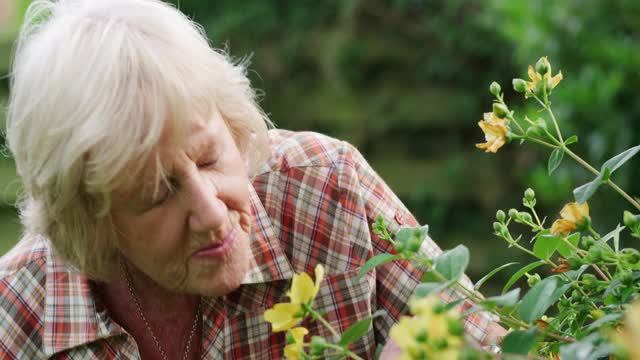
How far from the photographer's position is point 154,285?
5.95ft

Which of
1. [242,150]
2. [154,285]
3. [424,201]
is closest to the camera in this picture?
[242,150]

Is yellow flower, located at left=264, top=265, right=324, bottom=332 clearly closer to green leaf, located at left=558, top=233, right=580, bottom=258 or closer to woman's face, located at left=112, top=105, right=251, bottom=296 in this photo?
green leaf, located at left=558, top=233, right=580, bottom=258

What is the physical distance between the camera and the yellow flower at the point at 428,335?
71 cm

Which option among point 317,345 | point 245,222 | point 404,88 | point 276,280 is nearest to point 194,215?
point 245,222

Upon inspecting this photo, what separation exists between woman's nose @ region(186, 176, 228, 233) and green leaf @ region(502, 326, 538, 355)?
0.69m

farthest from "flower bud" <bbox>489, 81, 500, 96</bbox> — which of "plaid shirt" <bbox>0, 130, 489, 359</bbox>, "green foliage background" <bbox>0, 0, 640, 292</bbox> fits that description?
"green foliage background" <bbox>0, 0, 640, 292</bbox>

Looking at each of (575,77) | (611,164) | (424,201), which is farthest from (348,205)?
(424,201)

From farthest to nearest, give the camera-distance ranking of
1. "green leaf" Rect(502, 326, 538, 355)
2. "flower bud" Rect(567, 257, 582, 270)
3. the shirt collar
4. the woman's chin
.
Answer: the shirt collar → the woman's chin → "flower bud" Rect(567, 257, 582, 270) → "green leaf" Rect(502, 326, 538, 355)

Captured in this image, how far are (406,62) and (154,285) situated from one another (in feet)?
10.4

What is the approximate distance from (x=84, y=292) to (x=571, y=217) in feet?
3.24

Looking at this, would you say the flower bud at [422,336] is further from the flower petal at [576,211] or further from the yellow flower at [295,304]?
the flower petal at [576,211]

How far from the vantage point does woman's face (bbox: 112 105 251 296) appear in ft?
4.75

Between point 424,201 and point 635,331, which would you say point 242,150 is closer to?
point 635,331

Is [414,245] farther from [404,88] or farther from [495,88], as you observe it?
[404,88]
